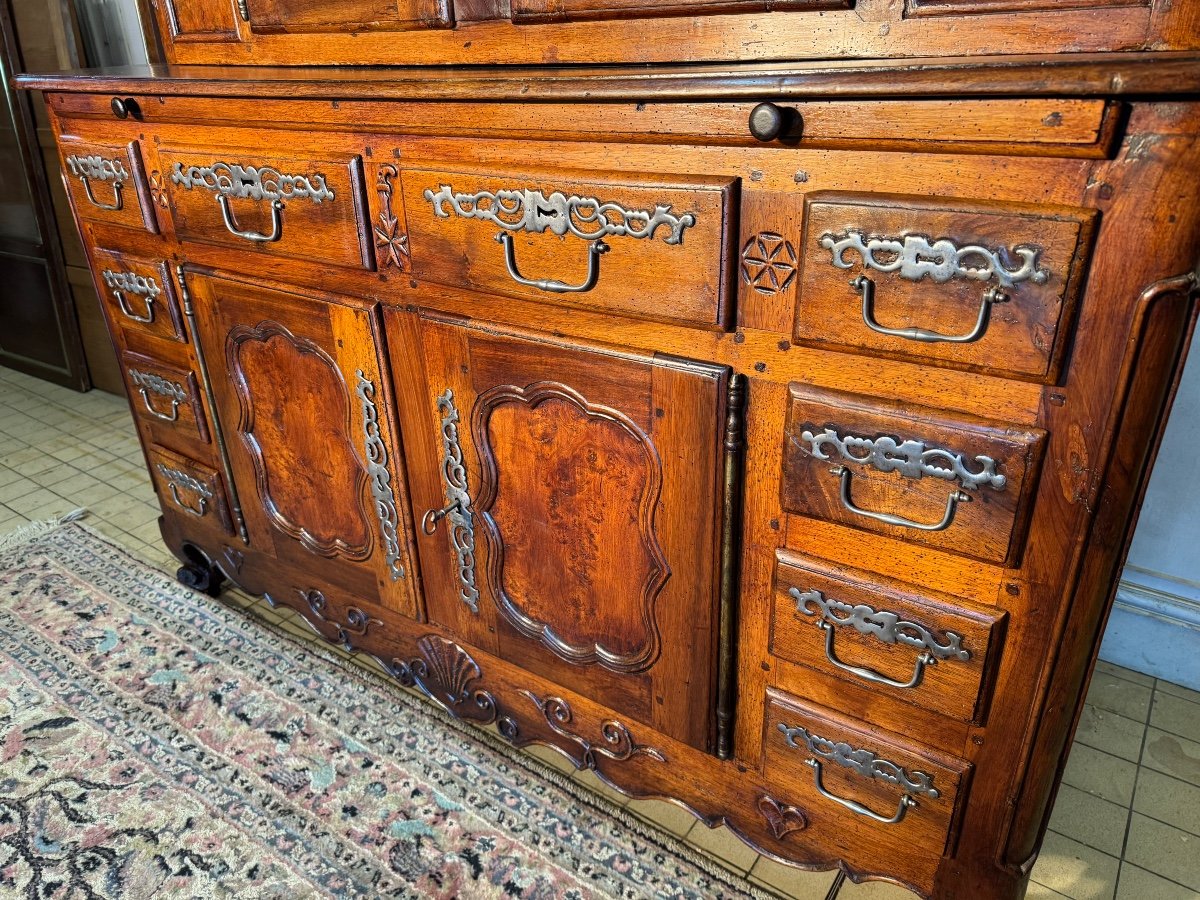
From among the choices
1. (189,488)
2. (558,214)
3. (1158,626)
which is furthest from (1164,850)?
(189,488)

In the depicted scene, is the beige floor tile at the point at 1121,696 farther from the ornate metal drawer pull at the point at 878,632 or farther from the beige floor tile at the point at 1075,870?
the ornate metal drawer pull at the point at 878,632

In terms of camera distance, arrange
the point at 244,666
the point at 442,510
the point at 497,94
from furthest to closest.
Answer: the point at 244,666, the point at 442,510, the point at 497,94

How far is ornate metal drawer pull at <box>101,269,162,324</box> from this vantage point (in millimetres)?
1509

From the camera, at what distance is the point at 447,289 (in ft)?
3.61

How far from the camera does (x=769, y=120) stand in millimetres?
753

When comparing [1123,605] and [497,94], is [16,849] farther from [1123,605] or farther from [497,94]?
[1123,605]

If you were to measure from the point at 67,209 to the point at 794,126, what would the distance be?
2707 millimetres

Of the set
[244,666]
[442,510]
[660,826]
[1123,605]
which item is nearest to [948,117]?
[442,510]

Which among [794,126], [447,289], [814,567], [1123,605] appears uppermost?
[794,126]

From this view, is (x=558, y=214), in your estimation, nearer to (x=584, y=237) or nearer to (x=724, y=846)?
(x=584, y=237)

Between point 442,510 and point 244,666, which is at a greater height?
→ point 442,510

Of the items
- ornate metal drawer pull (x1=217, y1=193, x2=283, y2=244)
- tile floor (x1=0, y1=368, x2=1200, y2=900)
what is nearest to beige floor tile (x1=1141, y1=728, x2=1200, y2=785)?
tile floor (x1=0, y1=368, x2=1200, y2=900)

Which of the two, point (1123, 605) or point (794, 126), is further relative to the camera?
point (1123, 605)

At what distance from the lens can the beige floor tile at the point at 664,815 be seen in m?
1.34
